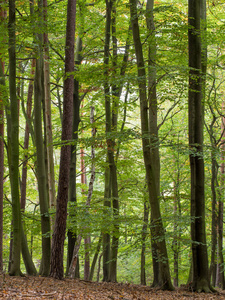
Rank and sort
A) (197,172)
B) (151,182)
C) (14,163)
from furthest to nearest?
(197,172) → (151,182) → (14,163)

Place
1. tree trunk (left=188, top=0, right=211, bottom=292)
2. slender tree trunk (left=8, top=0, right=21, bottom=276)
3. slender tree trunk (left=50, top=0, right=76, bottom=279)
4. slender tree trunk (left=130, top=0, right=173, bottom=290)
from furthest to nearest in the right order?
tree trunk (left=188, top=0, right=211, bottom=292), slender tree trunk (left=50, top=0, right=76, bottom=279), slender tree trunk (left=130, top=0, right=173, bottom=290), slender tree trunk (left=8, top=0, right=21, bottom=276)

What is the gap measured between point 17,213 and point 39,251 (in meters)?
10.8

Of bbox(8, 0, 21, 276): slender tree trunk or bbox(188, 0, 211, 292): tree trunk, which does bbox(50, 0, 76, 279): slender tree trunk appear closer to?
bbox(8, 0, 21, 276): slender tree trunk

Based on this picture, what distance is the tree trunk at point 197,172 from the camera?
7906 millimetres

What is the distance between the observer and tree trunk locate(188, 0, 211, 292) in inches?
311

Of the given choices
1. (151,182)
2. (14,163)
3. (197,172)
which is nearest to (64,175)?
(14,163)

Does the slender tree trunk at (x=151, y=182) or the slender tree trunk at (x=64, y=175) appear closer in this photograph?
the slender tree trunk at (x=151, y=182)

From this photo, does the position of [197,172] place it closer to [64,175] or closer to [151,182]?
[151,182]

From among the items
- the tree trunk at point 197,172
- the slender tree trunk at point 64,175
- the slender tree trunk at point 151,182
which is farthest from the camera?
the tree trunk at point 197,172

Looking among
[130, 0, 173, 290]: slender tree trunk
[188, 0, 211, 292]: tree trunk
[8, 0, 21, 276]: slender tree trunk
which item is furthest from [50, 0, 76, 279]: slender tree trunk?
[188, 0, 211, 292]: tree trunk

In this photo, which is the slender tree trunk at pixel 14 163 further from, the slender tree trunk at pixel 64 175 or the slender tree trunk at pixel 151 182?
the slender tree trunk at pixel 151 182

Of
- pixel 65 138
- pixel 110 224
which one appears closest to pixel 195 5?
pixel 65 138

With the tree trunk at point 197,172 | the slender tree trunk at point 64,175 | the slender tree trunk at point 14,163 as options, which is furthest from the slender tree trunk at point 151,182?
the slender tree trunk at point 14,163

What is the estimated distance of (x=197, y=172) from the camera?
8.08 m
